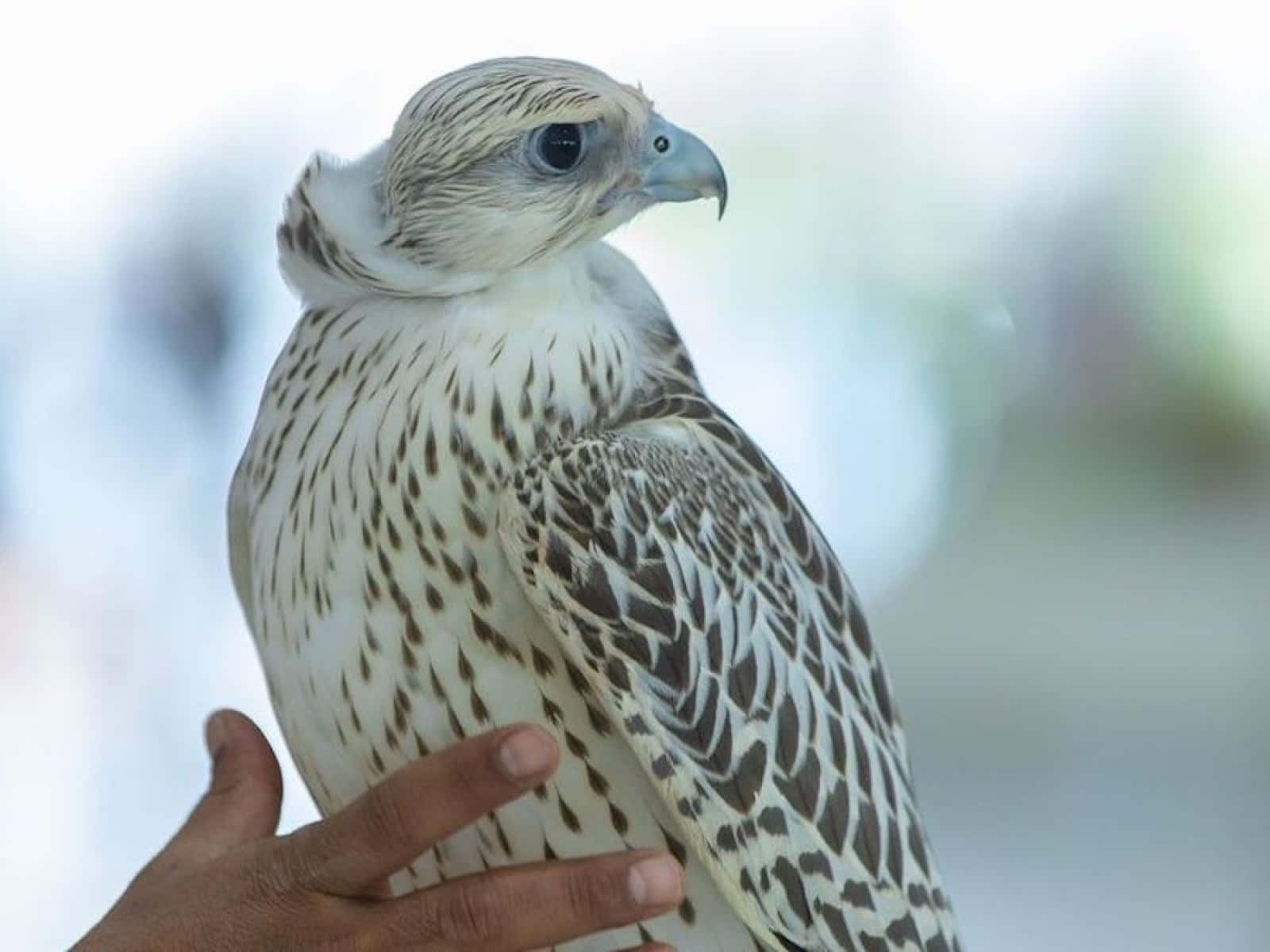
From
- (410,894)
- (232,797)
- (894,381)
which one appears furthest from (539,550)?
(894,381)

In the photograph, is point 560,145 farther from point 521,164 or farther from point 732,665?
point 732,665

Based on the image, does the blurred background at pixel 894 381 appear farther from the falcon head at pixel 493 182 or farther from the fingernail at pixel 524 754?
the fingernail at pixel 524 754

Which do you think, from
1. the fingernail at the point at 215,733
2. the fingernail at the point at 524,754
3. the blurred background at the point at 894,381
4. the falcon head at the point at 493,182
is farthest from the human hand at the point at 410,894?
the blurred background at the point at 894,381

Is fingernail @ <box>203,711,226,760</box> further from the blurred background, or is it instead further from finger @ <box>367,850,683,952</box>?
the blurred background

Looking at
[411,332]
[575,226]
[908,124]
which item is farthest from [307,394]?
[908,124]

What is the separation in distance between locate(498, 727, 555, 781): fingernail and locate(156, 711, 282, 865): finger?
0.44 m

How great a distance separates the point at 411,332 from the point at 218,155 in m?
1.62

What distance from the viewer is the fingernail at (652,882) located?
3.66ft

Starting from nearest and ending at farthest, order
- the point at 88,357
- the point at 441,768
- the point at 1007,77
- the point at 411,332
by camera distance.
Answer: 1. the point at 441,768
2. the point at 411,332
3. the point at 88,357
4. the point at 1007,77

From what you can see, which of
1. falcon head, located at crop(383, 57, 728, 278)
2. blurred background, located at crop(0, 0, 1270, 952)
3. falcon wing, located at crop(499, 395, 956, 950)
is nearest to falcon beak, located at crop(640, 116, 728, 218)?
falcon head, located at crop(383, 57, 728, 278)

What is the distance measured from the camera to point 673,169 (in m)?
1.29

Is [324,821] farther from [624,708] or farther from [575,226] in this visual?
[575,226]

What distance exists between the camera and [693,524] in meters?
1.29

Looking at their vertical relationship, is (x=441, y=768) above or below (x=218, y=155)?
below
